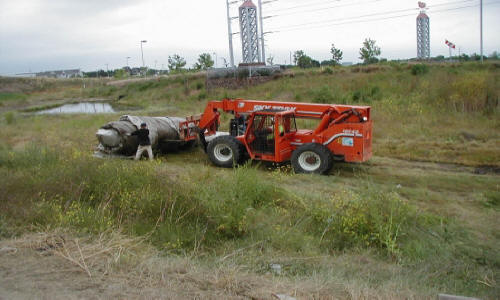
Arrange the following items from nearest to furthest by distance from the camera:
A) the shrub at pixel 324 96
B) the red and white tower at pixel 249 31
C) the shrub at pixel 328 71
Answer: the shrub at pixel 324 96, the shrub at pixel 328 71, the red and white tower at pixel 249 31

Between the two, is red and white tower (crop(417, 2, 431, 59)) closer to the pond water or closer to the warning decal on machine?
the pond water

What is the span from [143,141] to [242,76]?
2426 centimetres

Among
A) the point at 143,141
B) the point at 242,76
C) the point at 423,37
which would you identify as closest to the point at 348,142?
the point at 143,141

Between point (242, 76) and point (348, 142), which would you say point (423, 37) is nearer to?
point (242, 76)

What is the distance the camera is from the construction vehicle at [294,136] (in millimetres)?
11266

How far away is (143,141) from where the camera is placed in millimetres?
13195

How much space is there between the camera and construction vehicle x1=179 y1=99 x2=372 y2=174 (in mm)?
11266

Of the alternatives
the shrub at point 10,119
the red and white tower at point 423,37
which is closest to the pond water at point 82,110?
the shrub at point 10,119

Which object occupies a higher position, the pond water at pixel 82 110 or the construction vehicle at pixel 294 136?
the pond water at pixel 82 110

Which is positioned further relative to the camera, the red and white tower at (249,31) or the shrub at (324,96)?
the red and white tower at (249,31)

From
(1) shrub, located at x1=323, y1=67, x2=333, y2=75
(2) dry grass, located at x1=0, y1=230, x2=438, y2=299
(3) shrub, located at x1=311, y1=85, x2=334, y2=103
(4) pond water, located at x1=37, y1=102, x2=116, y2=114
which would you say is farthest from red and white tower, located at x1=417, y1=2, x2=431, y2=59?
(2) dry grass, located at x1=0, y1=230, x2=438, y2=299

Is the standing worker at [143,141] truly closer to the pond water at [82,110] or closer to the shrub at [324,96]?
the shrub at [324,96]

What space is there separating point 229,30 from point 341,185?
3350cm

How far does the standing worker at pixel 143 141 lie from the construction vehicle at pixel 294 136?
76.9 inches
